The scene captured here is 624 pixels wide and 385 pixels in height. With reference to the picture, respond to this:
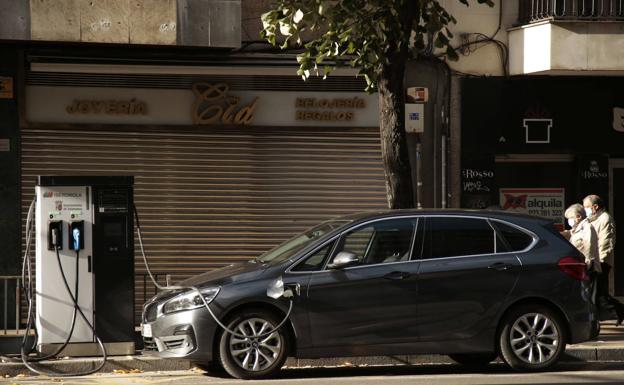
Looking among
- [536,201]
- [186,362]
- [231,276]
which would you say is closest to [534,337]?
[231,276]

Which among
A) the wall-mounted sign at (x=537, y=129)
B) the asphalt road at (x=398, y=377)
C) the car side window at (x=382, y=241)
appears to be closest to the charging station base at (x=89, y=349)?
the asphalt road at (x=398, y=377)

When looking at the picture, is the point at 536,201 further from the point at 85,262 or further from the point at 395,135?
the point at 85,262

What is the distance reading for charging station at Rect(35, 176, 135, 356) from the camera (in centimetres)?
1179

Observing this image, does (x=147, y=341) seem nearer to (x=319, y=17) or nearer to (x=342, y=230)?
(x=342, y=230)

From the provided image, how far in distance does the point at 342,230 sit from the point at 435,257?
96cm

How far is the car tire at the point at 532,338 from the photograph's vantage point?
437 inches

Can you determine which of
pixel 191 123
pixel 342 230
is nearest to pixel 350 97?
pixel 191 123

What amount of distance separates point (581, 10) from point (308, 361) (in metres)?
7.46

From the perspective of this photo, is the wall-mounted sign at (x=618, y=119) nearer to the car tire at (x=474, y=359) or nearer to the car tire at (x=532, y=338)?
the car tire at (x=474, y=359)

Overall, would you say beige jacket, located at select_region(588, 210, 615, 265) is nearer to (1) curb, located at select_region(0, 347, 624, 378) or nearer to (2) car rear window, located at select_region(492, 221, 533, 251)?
(1) curb, located at select_region(0, 347, 624, 378)

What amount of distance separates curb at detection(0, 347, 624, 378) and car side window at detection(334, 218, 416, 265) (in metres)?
1.45

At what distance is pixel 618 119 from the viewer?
685 inches

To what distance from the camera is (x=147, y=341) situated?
36.8ft

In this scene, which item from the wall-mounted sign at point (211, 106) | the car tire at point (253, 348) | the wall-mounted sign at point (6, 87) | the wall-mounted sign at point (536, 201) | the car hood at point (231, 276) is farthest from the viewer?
the wall-mounted sign at point (536, 201)
